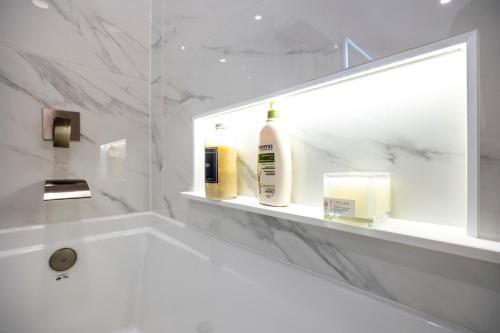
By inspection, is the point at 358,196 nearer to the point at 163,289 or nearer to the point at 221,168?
the point at 221,168

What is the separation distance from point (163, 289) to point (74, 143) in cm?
71

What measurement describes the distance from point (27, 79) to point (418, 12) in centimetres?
125

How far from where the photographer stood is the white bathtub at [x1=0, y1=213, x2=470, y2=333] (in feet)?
1.69

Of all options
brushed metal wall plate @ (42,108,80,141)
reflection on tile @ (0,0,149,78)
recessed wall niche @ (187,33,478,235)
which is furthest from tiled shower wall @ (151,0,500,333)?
brushed metal wall plate @ (42,108,80,141)

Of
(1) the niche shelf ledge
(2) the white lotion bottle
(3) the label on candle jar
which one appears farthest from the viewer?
(2) the white lotion bottle

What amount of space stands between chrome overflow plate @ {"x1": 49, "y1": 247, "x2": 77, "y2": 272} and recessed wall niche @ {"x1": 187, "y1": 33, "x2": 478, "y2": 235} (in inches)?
37.0

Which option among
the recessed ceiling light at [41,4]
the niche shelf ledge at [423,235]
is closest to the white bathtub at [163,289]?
the niche shelf ledge at [423,235]

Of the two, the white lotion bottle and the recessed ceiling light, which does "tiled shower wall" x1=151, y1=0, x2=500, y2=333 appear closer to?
the white lotion bottle

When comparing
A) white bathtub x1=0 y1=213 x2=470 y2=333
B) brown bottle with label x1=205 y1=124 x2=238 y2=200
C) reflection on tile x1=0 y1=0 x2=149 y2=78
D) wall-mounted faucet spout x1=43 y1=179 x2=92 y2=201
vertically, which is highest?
reflection on tile x1=0 y1=0 x2=149 y2=78

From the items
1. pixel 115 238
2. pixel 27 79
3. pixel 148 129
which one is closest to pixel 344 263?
pixel 115 238

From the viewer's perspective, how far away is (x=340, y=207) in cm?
44

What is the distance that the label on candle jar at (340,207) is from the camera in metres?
0.43

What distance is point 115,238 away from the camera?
3.62 feet

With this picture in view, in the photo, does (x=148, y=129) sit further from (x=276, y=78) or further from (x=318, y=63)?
(x=318, y=63)
